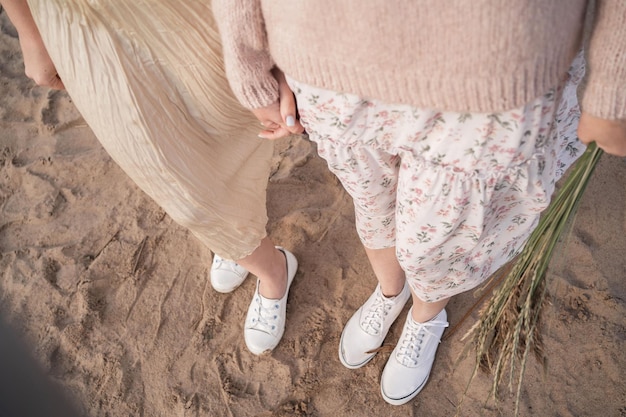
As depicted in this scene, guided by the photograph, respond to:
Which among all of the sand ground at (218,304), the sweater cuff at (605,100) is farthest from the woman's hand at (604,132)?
the sand ground at (218,304)

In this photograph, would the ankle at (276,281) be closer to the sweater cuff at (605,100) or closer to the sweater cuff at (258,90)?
the sweater cuff at (258,90)

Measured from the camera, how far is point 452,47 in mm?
690

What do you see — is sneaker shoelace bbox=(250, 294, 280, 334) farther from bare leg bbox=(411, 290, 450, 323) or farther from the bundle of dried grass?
the bundle of dried grass

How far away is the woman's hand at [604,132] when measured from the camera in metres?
0.76

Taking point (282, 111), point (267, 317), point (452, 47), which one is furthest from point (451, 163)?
point (267, 317)

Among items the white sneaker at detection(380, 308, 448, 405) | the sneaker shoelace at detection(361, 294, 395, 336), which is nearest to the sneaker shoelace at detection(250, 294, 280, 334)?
the sneaker shoelace at detection(361, 294, 395, 336)

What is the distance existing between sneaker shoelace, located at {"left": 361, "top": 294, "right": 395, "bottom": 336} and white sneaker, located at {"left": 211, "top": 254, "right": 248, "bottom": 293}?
0.57 metres

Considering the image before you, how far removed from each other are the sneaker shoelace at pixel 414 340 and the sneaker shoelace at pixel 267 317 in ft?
1.58

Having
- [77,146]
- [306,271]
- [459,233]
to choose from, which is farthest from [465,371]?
[77,146]

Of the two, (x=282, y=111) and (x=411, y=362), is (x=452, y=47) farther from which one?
(x=411, y=362)

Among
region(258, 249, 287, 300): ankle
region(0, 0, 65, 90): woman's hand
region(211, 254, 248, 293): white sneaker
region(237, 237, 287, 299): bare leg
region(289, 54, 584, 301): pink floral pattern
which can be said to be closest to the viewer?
region(289, 54, 584, 301): pink floral pattern

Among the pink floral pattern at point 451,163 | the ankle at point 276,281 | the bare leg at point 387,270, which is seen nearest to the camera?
the pink floral pattern at point 451,163

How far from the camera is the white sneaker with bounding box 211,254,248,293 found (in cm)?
197

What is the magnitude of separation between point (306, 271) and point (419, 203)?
1.11 m
